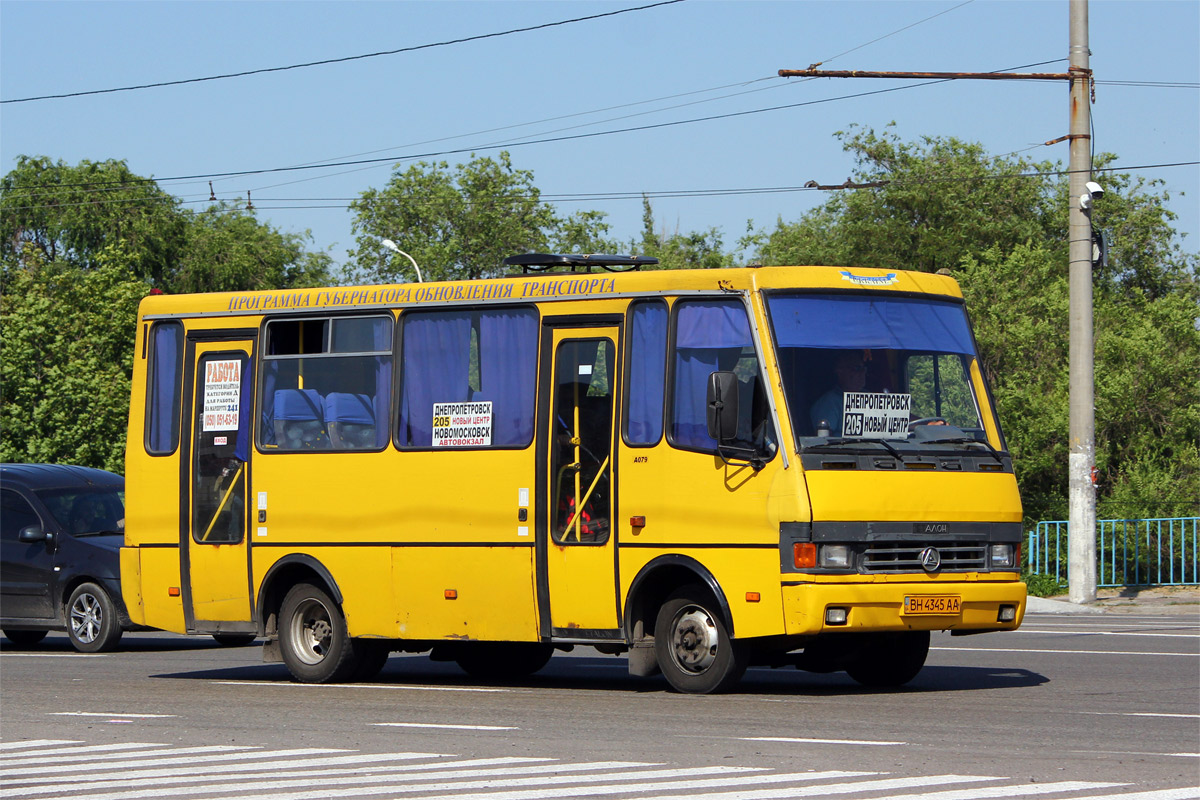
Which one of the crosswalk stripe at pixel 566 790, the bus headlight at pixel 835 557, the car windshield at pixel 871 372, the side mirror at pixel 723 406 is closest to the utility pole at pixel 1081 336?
the car windshield at pixel 871 372

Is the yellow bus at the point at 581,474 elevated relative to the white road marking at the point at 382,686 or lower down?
elevated

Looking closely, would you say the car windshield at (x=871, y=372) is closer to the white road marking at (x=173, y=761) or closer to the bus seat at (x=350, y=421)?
the bus seat at (x=350, y=421)

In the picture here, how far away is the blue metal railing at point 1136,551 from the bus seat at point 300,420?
16550mm

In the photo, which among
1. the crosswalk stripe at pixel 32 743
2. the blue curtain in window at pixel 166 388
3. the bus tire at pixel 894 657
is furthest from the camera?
the blue curtain in window at pixel 166 388

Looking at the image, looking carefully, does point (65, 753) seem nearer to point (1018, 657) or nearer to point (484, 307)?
point (484, 307)

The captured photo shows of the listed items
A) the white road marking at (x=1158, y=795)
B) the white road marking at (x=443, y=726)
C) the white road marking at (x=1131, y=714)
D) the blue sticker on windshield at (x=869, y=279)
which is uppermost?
the blue sticker on windshield at (x=869, y=279)

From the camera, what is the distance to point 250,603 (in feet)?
49.9

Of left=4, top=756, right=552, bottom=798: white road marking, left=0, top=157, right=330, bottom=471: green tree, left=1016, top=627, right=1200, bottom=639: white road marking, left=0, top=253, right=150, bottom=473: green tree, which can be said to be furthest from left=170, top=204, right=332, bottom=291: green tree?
left=4, top=756, right=552, bottom=798: white road marking

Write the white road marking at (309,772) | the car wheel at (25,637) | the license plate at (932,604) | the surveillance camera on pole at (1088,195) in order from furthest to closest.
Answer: the surveillance camera on pole at (1088,195)
the car wheel at (25,637)
the license plate at (932,604)
the white road marking at (309,772)

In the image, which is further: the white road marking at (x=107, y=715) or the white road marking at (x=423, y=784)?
the white road marking at (x=107, y=715)

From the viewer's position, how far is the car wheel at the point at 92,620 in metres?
19.7

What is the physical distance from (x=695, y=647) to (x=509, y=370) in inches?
101

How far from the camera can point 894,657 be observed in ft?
44.6

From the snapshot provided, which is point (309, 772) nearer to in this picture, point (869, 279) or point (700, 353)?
point (700, 353)
